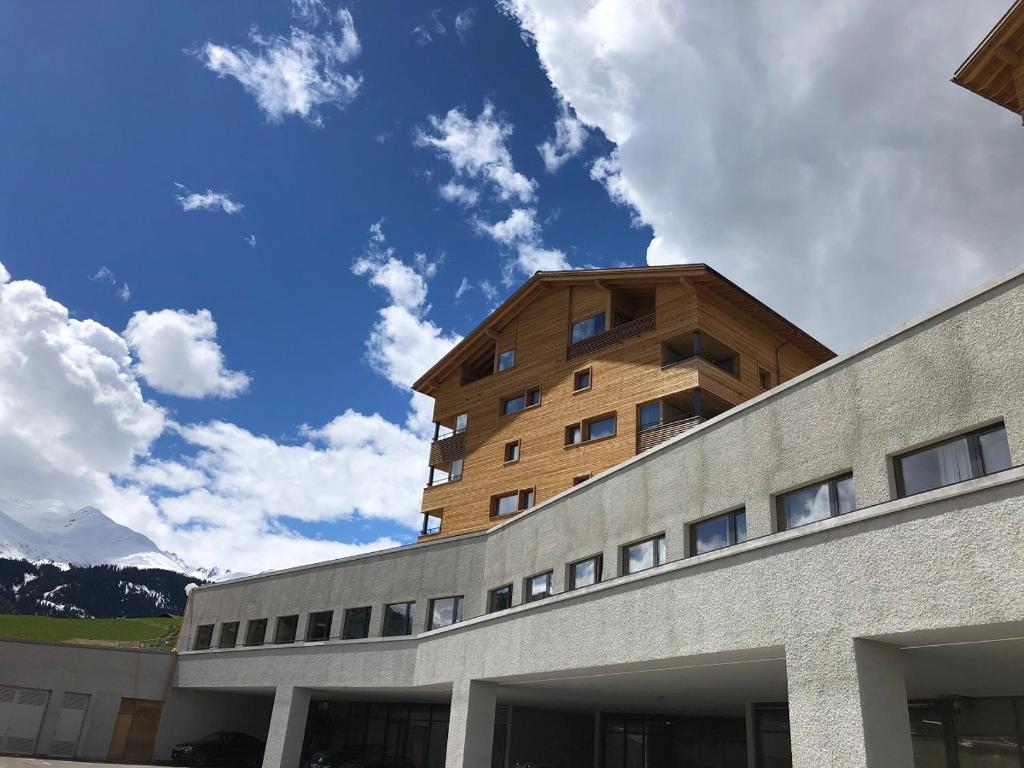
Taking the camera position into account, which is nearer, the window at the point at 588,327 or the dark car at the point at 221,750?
the dark car at the point at 221,750

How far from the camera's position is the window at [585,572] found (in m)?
19.5

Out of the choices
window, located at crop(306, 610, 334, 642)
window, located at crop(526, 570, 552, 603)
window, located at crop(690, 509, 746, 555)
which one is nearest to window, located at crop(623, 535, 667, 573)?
window, located at crop(690, 509, 746, 555)

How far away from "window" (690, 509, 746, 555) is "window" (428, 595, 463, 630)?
444 inches

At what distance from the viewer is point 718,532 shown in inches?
623

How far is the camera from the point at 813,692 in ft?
35.3

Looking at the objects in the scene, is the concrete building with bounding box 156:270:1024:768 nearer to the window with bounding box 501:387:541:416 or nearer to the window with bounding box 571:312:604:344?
the window with bounding box 501:387:541:416

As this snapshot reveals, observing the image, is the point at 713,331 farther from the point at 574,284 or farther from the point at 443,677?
the point at 443,677

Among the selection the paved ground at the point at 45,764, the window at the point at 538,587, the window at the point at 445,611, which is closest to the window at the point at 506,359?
the window at the point at 445,611

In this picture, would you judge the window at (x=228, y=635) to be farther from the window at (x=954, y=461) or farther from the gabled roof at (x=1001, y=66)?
the gabled roof at (x=1001, y=66)

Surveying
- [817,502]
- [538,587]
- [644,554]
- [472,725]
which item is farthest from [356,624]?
[817,502]

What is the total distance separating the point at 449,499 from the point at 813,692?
97.4 ft

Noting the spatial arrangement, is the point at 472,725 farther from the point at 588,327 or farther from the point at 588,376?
the point at 588,327

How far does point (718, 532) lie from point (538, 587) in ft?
24.5

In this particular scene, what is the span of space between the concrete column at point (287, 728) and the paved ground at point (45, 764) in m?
6.07
